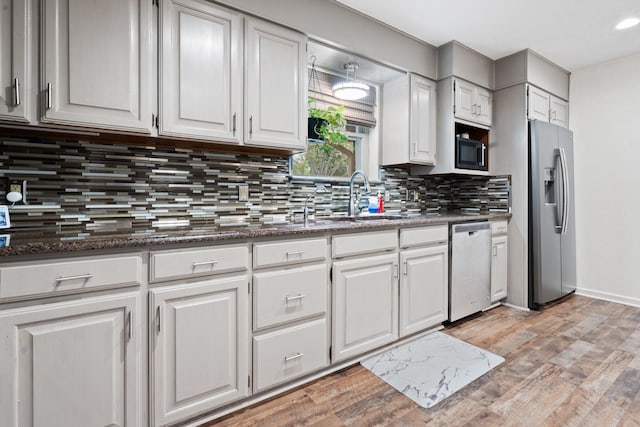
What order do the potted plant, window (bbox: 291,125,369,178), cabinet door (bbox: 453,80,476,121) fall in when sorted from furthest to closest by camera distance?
cabinet door (bbox: 453,80,476,121) → window (bbox: 291,125,369,178) → the potted plant

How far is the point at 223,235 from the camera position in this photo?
1.57 meters

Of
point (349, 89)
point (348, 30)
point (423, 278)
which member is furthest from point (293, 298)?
point (348, 30)

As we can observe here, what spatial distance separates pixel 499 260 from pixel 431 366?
5.35 feet

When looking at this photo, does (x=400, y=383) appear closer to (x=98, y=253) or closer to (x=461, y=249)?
(x=461, y=249)

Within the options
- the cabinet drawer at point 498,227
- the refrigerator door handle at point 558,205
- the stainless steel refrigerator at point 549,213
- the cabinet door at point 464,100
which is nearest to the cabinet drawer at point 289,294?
the cabinet drawer at point 498,227

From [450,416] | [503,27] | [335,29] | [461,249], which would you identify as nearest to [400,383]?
[450,416]

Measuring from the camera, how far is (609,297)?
3535 millimetres

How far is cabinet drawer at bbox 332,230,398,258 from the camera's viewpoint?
2.03 metres

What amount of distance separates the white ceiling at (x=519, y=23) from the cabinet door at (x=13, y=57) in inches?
73.8

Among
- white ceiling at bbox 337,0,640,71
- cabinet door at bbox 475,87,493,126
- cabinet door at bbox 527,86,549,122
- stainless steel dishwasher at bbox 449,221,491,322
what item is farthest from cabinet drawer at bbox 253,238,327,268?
cabinet door at bbox 527,86,549,122

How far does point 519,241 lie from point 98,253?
351 centimetres

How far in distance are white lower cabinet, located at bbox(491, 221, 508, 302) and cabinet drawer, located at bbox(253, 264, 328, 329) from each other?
206 centimetres

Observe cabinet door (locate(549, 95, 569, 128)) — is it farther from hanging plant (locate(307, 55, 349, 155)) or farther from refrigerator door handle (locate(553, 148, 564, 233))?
hanging plant (locate(307, 55, 349, 155))

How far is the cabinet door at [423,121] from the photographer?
3.04 metres
